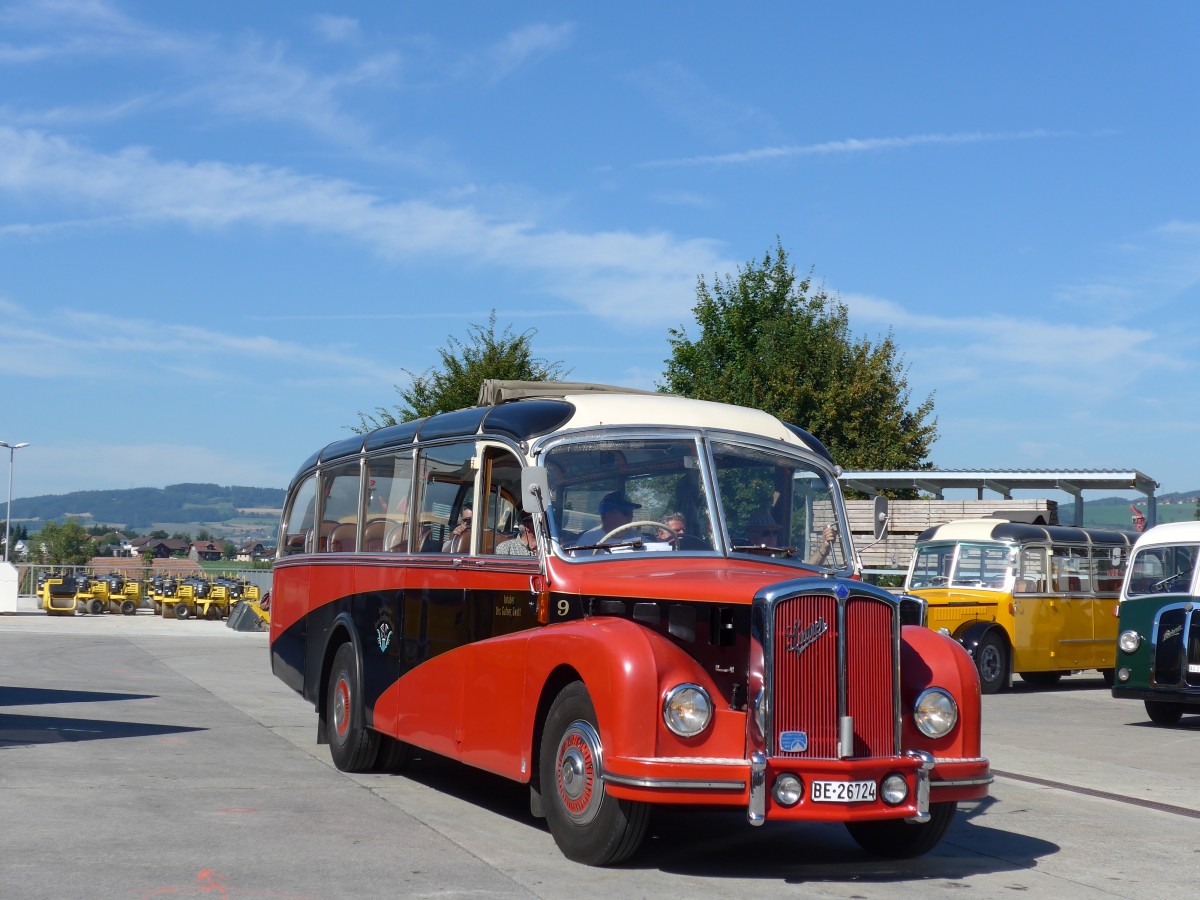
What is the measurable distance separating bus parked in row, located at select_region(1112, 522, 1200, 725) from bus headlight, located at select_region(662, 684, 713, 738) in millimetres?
10834

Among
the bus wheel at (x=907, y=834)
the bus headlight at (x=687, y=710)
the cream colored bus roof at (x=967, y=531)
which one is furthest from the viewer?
the cream colored bus roof at (x=967, y=531)

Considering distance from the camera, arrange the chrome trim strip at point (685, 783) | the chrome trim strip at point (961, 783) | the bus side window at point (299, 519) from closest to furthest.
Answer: the chrome trim strip at point (685, 783)
the chrome trim strip at point (961, 783)
the bus side window at point (299, 519)

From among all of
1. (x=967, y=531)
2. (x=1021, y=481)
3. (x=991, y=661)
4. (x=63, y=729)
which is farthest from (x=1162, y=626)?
(x=1021, y=481)

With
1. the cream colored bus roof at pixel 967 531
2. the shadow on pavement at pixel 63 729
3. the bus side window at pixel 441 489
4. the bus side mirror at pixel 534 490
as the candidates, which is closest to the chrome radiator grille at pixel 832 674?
the bus side mirror at pixel 534 490

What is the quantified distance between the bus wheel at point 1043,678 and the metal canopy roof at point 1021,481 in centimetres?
566

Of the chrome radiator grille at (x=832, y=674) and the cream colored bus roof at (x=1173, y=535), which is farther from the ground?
the cream colored bus roof at (x=1173, y=535)

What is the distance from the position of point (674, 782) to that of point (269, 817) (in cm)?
294

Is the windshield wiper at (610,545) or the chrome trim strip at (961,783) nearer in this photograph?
the chrome trim strip at (961,783)

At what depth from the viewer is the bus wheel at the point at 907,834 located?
25.5ft

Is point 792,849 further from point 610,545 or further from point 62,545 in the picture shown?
point 62,545

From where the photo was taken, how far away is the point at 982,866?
7734 millimetres

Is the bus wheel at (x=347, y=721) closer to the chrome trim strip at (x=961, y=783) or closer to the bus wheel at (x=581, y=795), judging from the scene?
the bus wheel at (x=581, y=795)

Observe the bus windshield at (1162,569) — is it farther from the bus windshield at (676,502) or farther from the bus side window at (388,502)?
the bus side window at (388,502)

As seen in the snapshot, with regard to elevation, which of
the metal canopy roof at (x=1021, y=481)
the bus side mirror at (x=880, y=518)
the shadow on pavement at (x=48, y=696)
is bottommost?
the shadow on pavement at (x=48, y=696)
